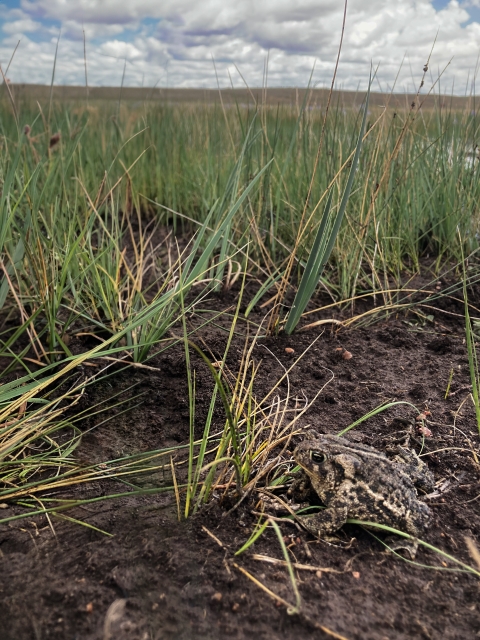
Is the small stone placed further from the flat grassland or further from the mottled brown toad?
the mottled brown toad

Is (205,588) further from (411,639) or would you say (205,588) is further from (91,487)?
(91,487)

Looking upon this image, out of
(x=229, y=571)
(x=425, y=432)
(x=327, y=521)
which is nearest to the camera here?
(x=229, y=571)

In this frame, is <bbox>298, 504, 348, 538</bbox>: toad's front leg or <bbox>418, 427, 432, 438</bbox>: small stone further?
<bbox>418, 427, 432, 438</bbox>: small stone

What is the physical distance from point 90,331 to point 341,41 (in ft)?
6.01

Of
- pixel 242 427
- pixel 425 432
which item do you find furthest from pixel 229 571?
pixel 425 432

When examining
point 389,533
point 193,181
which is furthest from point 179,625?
point 193,181

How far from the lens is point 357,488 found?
5.22ft

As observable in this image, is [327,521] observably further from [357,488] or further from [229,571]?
[229,571]

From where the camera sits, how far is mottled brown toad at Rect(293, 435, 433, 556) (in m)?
1.55

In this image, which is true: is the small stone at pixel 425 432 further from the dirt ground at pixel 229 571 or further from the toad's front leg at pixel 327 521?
the toad's front leg at pixel 327 521

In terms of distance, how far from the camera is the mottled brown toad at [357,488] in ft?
5.07

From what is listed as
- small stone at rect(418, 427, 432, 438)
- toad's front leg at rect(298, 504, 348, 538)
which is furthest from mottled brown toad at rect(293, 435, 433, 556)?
small stone at rect(418, 427, 432, 438)

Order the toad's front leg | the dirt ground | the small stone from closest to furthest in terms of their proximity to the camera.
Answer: the dirt ground
the toad's front leg
the small stone

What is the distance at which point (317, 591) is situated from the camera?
4.41ft
